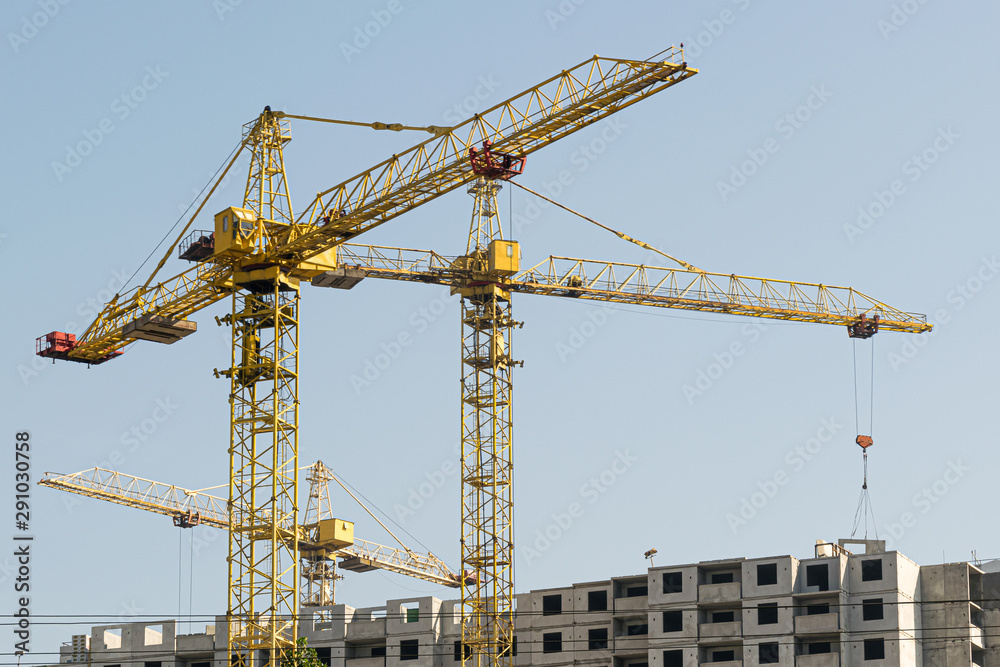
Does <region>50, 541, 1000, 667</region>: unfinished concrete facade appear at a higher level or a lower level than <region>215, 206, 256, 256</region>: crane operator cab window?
lower

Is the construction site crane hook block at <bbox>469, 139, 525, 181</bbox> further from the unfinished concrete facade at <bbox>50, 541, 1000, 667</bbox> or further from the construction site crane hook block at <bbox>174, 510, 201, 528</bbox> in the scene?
the construction site crane hook block at <bbox>174, 510, 201, 528</bbox>

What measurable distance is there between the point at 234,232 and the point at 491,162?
13170 mm

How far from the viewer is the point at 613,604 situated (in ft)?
373

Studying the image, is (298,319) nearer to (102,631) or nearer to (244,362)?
(244,362)

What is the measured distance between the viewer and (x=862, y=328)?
132 m

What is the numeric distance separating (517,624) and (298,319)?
35310 mm

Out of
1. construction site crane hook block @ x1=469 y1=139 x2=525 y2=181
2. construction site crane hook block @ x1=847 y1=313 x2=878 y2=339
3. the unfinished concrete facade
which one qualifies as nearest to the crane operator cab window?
construction site crane hook block @ x1=469 y1=139 x2=525 y2=181

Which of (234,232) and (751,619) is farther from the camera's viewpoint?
(751,619)

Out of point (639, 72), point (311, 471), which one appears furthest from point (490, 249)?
point (311, 471)

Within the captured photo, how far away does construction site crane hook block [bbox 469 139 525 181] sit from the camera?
8375 centimetres

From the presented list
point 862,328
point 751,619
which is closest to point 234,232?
point 751,619

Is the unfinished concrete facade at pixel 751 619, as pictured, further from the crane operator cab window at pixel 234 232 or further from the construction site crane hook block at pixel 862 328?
the crane operator cab window at pixel 234 232

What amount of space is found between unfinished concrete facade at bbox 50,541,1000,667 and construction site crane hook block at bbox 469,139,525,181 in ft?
113

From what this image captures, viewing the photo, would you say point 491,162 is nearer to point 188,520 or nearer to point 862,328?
point 862,328
